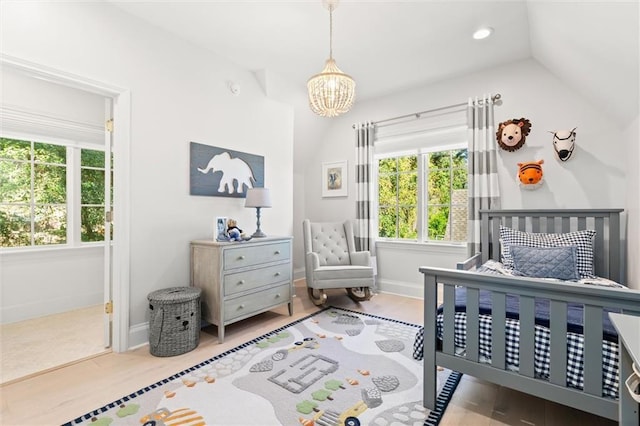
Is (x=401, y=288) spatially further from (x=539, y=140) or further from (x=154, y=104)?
(x=154, y=104)

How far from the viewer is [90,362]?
2.20 meters

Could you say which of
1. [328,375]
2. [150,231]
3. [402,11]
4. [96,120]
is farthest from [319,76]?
[96,120]

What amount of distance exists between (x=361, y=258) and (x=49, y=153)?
3.71 m

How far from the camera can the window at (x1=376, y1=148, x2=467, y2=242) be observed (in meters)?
3.71

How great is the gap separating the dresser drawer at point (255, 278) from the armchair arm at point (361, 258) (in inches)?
37.8

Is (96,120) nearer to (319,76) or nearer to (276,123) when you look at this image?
(276,123)

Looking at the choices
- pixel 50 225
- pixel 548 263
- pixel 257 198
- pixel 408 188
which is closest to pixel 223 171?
pixel 257 198

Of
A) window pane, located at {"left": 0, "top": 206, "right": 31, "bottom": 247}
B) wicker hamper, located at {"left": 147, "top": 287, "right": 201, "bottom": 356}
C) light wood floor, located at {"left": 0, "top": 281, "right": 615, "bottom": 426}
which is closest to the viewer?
light wood floor, located at {"left": 0, "top": 281, "right": 615, "bottom": 426}

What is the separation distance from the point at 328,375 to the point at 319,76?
6.76 feet

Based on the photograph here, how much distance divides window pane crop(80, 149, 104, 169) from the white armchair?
102 inches

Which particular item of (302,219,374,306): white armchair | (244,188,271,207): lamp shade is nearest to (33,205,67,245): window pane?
(244,188,271,207): lamp shade

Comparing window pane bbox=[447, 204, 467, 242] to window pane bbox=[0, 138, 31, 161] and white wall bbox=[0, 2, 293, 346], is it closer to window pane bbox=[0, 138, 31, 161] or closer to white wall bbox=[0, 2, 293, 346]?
white wall bbox=[0, 2, 293, 346]

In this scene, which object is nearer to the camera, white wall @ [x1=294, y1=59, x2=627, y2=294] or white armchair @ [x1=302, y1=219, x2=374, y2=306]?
white wall @ [x1=294, y1=59, x2=627, y2=294]

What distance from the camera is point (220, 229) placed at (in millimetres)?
2883
